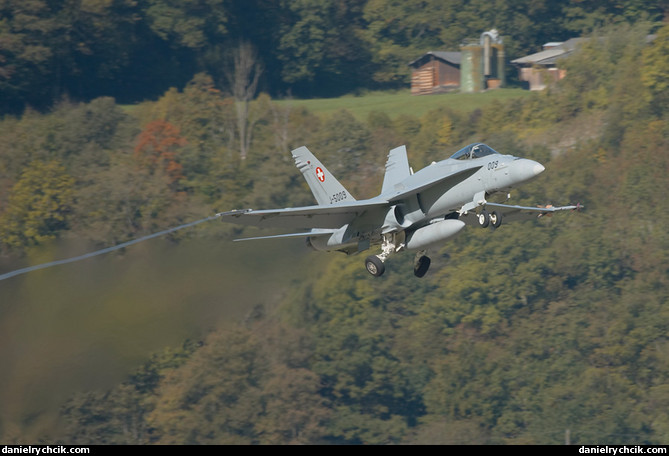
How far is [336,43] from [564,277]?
3311 cm

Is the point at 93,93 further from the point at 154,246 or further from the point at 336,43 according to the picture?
the point at 154,246

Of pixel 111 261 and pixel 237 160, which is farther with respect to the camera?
pixel 237 160

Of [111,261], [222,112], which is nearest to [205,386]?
[111,261]

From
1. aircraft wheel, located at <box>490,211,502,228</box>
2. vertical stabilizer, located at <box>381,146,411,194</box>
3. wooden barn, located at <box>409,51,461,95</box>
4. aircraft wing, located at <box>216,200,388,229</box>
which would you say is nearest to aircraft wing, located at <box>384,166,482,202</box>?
aircraft wing, located at <box>216,200,388,229</box>

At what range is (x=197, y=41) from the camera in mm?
84000

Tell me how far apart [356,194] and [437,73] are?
23.4 meters

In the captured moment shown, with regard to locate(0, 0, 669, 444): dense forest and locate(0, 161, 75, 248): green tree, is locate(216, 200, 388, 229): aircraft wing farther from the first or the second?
locate(0, 161, 75, 248): green tree

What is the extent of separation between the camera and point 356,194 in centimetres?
6303

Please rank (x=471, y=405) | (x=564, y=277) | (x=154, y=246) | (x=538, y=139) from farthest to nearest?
(x=538, y=139)
(x=564, y=277)
(x=471, y=405)
(x=154, y=246)

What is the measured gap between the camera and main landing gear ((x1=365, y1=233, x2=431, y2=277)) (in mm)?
24828

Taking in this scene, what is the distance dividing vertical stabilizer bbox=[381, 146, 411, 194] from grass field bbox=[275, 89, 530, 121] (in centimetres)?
5045

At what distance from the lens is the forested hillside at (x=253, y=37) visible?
79.9 m

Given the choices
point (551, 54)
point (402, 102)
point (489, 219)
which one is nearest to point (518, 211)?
point (489, 219)

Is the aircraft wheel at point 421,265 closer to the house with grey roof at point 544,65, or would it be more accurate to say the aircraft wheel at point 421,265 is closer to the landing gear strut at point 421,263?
the landing gear strut at point 421,263
